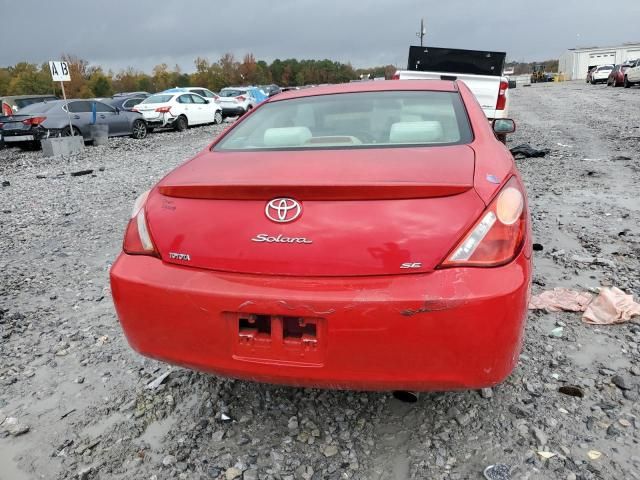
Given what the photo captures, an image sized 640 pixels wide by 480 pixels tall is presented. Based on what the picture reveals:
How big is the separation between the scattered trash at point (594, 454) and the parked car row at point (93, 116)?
29.9 ft

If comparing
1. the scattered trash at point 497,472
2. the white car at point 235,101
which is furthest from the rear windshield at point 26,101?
the scattered trash at point 497,472

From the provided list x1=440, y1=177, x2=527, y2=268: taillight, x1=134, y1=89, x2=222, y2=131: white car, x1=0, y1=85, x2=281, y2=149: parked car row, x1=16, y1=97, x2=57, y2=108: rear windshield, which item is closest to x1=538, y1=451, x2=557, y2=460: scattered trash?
x1=440, y1=177, x2=527, y2=268: taillight

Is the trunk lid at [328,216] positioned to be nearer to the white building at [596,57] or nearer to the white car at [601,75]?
the white car at [601,75]

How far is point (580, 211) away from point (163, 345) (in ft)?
Answer: 15.8

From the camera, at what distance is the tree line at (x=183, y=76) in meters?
72.0

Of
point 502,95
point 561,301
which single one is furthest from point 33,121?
point 561,301

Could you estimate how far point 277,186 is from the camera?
1929 mm

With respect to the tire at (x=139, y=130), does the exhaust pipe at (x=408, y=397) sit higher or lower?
lower

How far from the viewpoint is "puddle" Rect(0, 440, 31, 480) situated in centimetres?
209

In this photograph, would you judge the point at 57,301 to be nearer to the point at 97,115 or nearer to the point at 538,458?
the point at 538,458

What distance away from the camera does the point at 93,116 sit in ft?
49.0

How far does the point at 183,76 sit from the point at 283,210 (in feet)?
333

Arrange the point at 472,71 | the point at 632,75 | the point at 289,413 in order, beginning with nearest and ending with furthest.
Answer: the point at 289,413, the point at 472,71, the point at 632,75

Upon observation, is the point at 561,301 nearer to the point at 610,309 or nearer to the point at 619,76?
the point at 610,309
